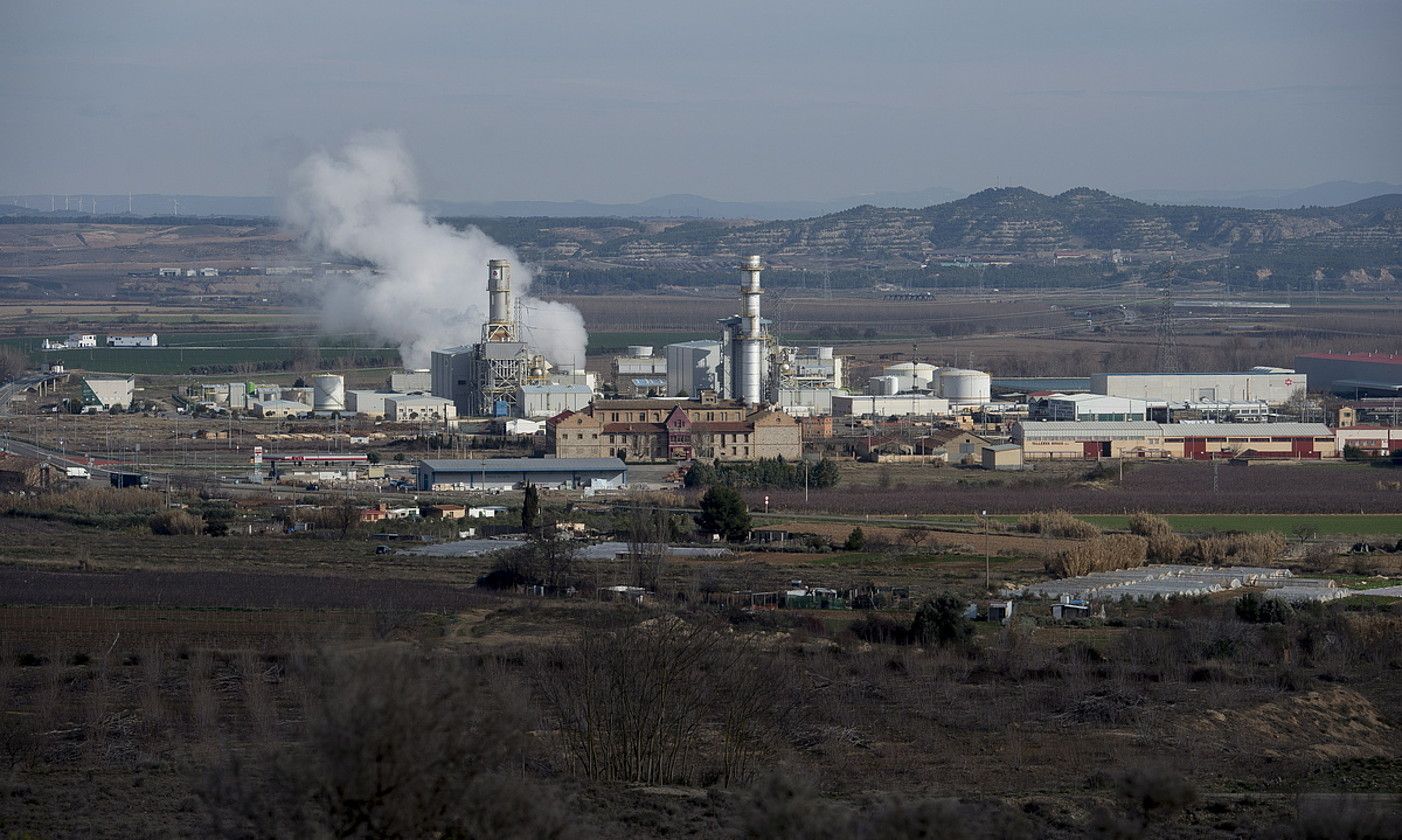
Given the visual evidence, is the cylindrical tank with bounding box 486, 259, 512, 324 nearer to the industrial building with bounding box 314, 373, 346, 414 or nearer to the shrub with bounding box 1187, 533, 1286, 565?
the industrial building with bounding box 314, 373, 346, 414

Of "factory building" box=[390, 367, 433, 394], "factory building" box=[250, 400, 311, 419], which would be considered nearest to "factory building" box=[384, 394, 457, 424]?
"factory building" box=[250, 400, 311, 419]

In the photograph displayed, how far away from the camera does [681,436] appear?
96.8 feet

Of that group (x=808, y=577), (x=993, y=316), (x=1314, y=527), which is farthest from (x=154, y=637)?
(x=993, y=316)

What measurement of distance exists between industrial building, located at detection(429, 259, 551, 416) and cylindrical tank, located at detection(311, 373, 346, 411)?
197 cm

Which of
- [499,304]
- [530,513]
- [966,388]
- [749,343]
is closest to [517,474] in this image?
[530,513]

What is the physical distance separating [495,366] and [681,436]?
632 cm

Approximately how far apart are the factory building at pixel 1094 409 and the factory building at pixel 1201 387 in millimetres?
3522

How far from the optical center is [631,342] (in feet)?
194

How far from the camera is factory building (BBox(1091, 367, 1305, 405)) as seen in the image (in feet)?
127

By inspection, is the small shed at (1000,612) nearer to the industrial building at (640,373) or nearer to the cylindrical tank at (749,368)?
the cylindrical tank at (749,368)

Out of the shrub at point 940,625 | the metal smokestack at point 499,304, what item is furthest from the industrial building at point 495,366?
the shrub at point 940,625

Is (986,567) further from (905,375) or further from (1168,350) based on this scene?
(1168,350)

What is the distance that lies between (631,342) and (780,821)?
5311cm

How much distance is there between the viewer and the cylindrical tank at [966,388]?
125 feet
